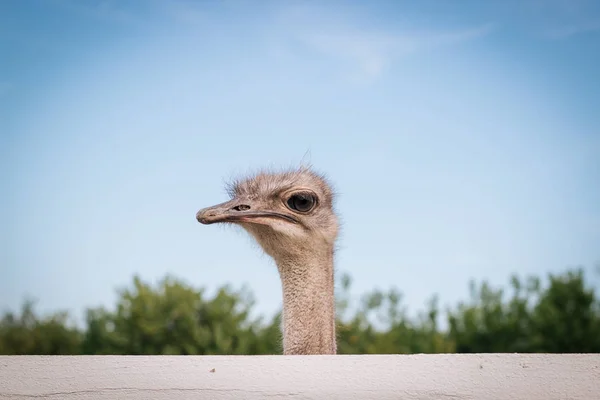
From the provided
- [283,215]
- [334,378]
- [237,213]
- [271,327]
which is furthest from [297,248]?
[271,327]

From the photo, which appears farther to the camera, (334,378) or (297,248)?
(297,248)

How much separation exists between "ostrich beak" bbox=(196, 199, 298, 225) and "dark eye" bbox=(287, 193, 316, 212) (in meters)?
0.06

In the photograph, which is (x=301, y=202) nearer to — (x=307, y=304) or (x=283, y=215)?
(x=283, y=215)

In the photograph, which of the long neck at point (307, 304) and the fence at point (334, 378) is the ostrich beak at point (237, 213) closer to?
the long neck at point (307, 304)

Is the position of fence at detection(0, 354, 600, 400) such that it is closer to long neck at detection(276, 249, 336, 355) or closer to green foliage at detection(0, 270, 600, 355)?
long neck at detection(276, 249, 336, 355)

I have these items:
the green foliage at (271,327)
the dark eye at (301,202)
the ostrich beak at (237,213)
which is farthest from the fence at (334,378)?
the green foliage at (271,327)

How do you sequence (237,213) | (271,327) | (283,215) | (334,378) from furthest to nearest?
(271,327)
(283,215)
(237,213)
(334,378)

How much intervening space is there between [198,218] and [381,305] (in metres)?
9.01

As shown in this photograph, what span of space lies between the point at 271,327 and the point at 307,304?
7.11 metres

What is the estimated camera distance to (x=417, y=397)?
231cm

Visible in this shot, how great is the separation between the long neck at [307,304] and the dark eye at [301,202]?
0.65 feet

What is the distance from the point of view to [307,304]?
3643 millimetres

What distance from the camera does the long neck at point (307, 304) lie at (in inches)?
141

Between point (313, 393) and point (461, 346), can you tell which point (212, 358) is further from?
point (461, 346)
